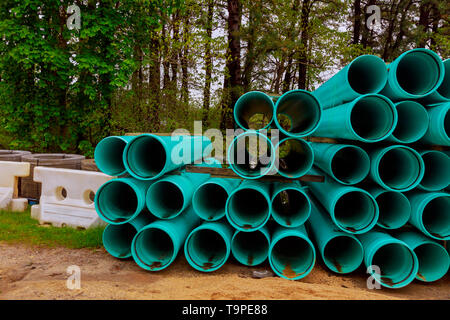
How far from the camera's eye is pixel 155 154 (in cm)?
460

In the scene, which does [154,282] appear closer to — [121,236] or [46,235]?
[121,236]

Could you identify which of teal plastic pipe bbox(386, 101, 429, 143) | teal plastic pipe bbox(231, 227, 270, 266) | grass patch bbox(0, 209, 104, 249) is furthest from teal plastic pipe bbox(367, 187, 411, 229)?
grass patch bbox(0, 209, 104, 249)

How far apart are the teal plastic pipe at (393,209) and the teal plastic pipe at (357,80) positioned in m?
1.25

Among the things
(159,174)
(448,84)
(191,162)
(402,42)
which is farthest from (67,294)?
(402,42)

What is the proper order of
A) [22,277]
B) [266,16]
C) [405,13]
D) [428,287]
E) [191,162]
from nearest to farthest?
1. [22,277]
2. [428,287]
3. [191,162]
4. [266,16]
5. [405,13]

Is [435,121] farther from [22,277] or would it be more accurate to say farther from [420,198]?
[22,277]

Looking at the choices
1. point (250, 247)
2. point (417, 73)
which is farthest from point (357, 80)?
point (250, 247)

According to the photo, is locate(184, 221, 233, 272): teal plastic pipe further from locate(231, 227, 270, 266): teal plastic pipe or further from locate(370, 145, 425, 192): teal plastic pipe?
locate(370, 145, 425, 192): teal plastic pipe

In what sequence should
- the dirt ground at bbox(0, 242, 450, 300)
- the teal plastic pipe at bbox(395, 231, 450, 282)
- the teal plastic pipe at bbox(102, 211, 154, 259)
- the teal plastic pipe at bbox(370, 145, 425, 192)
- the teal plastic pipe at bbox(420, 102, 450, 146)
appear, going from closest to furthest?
1. the dirt ground at bbox(0, 242, 450, 300)
2. the teal plastic pipe at bbox(420, 102, 450, 146)
3. the teal plastic pipe at bbox(370, 145, 425, 192)
4. the teal plastic pipe at bbox(395, 231, 450, 282)
5. the teal plastic pipe at bbox(102, 211, 154, 259)

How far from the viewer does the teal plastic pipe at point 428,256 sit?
3516mm

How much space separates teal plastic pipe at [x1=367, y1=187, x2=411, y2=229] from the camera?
3521mm

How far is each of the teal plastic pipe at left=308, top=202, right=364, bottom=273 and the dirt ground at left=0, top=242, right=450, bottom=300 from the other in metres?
0.14
